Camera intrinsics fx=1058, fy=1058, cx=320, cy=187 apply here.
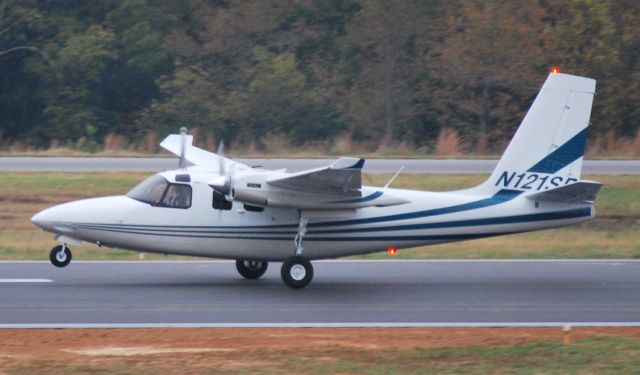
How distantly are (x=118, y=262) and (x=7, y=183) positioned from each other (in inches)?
412

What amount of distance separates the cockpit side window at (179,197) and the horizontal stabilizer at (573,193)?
5.61 metres

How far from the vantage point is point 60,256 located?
17.2 m

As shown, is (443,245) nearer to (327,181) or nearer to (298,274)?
(298,274)

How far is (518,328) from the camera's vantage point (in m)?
13.9

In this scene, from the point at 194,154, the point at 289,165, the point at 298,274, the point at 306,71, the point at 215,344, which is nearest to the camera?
the point at 215,344

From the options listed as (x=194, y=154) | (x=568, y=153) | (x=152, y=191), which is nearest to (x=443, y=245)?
(x=568, y=153)

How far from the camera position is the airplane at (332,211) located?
55.7 feet

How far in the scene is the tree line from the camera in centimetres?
4444

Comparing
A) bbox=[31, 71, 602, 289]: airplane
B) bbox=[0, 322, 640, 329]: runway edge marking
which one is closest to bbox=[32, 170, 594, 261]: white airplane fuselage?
bbox=[31, 71, 602, 289]: airplane

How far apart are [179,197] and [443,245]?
7755 millimetres

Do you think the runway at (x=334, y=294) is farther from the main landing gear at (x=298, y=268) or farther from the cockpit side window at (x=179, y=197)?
the cockpit side window at (x=179, y=197)

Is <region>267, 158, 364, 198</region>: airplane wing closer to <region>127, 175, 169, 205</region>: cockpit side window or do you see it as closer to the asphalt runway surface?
<region>127, 175, 169, 205</region>: cockpit side window

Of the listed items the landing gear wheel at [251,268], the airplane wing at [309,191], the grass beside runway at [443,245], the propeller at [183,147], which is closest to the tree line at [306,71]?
the grass beside runway at [443,245]

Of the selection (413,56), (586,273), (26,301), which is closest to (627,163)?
(413,56)
